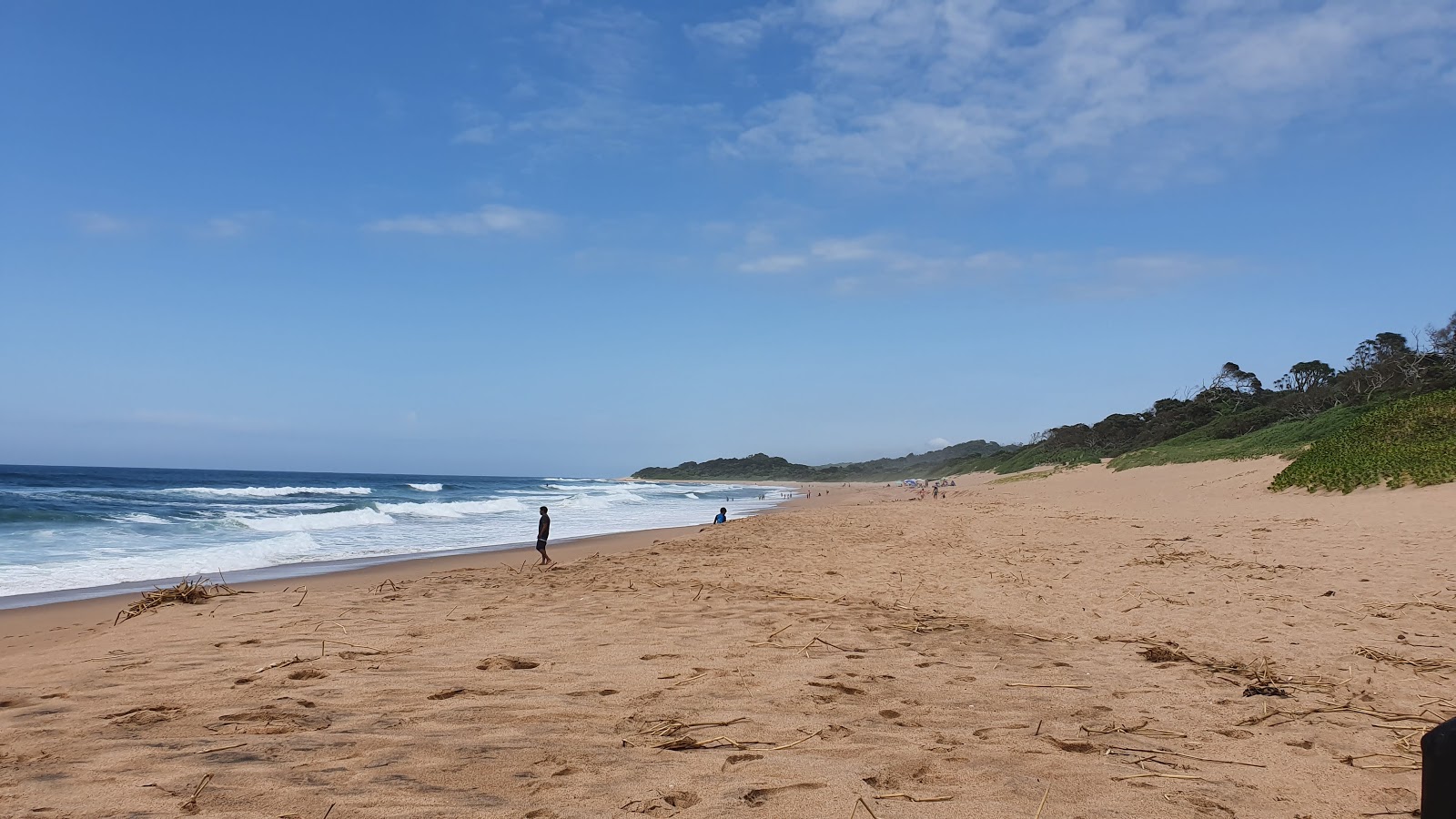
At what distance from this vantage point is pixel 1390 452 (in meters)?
17.5

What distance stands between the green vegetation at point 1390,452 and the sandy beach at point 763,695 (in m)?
7.33

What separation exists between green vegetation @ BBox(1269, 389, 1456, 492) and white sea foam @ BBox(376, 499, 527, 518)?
93.7 feet

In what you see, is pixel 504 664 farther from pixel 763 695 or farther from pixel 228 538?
pixel 228 538

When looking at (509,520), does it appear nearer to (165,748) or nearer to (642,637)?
(642,637)

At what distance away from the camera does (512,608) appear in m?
8.09

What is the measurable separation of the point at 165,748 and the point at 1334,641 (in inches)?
304

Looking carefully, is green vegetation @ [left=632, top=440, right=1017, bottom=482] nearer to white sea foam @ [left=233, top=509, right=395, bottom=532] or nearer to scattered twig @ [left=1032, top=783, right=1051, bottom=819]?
white sea foam @ [left=233, top=509, right=395, bottom=532]

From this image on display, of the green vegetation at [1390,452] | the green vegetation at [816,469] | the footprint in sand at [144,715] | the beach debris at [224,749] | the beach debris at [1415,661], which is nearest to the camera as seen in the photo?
the beach debris at [224,749]

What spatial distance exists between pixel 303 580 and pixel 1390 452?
22234 mm

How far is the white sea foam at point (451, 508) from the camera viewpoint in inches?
1319

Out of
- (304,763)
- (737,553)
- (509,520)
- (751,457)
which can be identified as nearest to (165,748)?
(304,763)

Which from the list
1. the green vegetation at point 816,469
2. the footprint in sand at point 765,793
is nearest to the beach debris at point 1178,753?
the footprint in sand at point 765,793

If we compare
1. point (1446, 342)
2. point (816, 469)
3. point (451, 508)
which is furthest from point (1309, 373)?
point (816, 469)

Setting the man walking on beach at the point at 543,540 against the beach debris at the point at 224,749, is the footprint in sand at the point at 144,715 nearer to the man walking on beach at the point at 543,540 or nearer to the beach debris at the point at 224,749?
the beach debris at the point at 224,749
